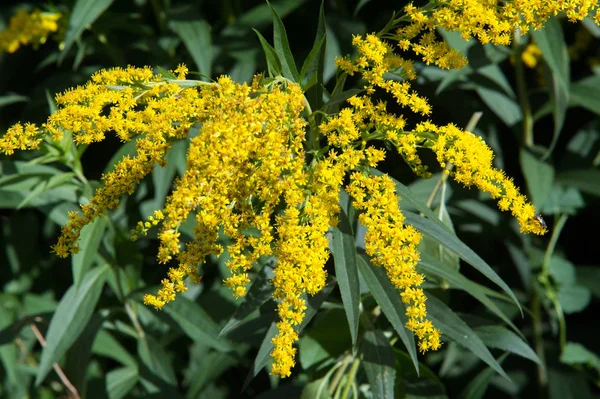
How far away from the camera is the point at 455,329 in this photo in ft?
8.13

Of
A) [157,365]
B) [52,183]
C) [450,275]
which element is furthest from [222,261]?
[450,275]

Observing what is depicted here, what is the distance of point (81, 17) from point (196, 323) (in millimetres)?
1572

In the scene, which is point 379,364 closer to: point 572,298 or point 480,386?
point 480,386

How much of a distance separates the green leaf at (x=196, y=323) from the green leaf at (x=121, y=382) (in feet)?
1.65

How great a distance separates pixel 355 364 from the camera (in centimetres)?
267

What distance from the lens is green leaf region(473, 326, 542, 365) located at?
8.80 feet

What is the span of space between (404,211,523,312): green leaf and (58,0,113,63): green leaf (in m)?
1.94

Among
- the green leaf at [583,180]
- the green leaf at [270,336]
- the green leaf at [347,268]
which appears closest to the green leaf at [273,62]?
the green leaf at [347,268]

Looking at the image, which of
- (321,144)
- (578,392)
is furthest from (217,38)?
(578,392)

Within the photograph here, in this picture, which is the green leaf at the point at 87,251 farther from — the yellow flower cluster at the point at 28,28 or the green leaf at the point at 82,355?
the yellow flower cluster at the point at 28,28

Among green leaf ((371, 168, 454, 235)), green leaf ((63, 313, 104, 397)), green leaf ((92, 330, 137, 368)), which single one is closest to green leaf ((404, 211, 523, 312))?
green leaf ((371, 168, 454, 235))

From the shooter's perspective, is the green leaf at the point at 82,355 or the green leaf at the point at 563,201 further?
the green leaf at the point at 563,201

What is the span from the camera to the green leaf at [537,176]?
3373mm

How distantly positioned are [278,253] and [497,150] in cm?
202
